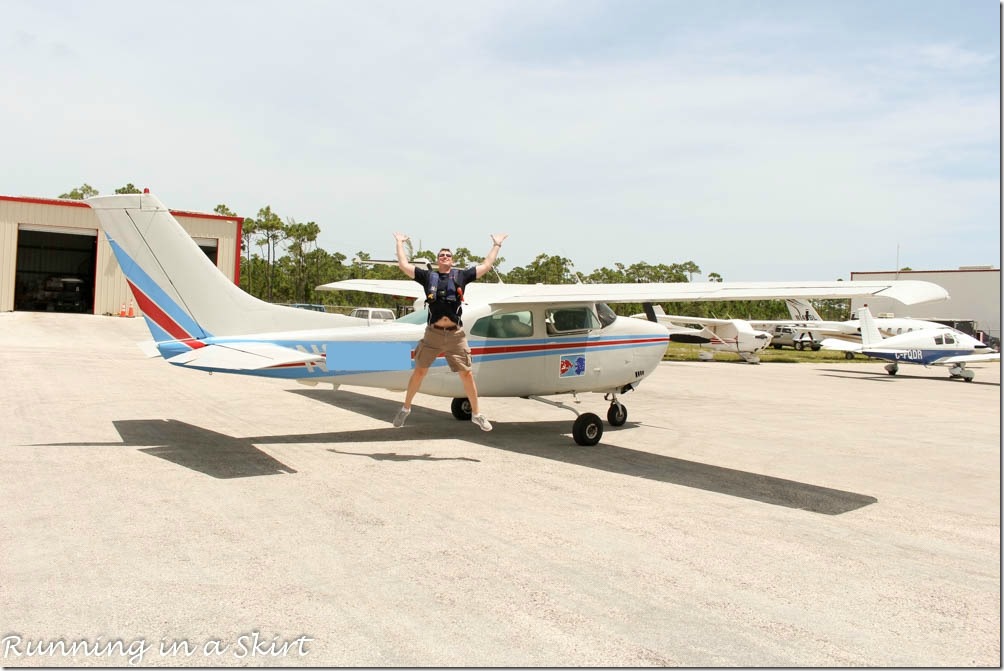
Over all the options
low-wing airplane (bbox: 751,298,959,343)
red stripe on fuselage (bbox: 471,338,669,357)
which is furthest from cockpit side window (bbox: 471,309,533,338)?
low-wing airplane (bbox: 751,298,959,343)

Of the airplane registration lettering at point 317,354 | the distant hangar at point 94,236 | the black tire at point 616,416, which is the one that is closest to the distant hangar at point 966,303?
the distant hangar at point 94,236

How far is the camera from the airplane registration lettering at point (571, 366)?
1009cm

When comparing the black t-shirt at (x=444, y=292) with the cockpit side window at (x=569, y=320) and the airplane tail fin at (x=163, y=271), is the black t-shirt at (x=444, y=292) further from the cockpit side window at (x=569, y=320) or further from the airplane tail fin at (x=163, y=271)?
the cockpit side window at (x=569, y=320)

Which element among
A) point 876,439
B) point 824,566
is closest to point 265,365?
point 824,566

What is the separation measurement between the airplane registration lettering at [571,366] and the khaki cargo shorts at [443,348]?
2180mm

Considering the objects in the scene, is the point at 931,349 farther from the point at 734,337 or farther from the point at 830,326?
the point at 830,326

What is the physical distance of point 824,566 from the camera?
4.83 metres

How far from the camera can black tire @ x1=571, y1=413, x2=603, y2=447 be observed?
9.30 meters

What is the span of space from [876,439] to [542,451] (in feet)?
18.1

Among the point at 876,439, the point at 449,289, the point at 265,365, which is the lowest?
the point at 876,439

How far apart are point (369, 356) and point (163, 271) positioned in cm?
248

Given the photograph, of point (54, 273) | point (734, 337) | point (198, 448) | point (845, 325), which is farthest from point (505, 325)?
point (54, 273)

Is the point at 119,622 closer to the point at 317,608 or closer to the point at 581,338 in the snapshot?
the point at 317,608

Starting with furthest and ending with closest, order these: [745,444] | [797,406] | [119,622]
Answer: [797,406], [745,444], [119,622]
